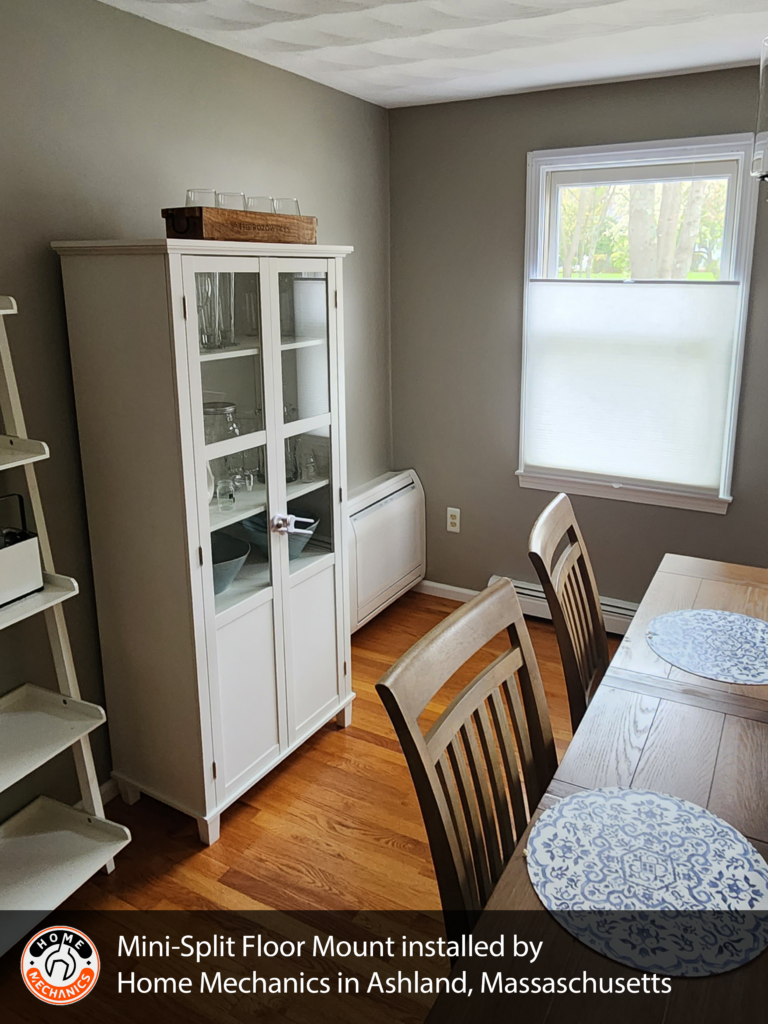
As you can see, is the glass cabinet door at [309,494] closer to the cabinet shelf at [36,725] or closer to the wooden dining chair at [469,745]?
the cabinet shelf at [36,725]

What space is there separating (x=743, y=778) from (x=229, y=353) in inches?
60.3

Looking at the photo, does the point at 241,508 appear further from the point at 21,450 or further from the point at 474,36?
the point at 474,36

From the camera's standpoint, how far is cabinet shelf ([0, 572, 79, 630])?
5.99 feet

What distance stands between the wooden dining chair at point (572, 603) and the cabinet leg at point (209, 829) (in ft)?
3.40

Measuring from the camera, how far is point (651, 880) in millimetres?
1085

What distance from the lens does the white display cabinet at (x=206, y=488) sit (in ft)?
6.49

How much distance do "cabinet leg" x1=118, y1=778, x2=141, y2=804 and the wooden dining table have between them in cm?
150

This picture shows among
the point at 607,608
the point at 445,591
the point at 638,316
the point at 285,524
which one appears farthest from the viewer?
the point at 445,591

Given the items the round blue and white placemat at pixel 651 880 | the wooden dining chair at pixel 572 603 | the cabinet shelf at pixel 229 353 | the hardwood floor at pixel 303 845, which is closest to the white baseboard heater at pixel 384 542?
the hardwood floor at pixel 303 845

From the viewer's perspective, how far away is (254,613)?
2312 mm

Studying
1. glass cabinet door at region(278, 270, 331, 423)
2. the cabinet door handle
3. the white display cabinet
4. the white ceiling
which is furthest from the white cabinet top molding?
the cabinet door handle

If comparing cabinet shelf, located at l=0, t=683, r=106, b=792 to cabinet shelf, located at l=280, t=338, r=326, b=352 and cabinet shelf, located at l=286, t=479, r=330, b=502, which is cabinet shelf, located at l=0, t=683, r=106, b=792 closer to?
cabinet shelf, located at l=286, t=479, r=330, b=502

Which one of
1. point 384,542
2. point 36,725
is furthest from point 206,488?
point 384,542

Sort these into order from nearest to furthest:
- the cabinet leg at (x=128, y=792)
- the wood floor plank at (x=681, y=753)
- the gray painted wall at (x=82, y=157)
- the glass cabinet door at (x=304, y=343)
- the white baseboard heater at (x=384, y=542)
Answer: the wood floor plank at (x=681, y=753) < the gray painted wall at (x=82, y=157) < the glass cabinet door at (x=304, y=343) < the cabinet leg at (x=128, y=792) < the white baseboard heater at (x=384, y=542)
